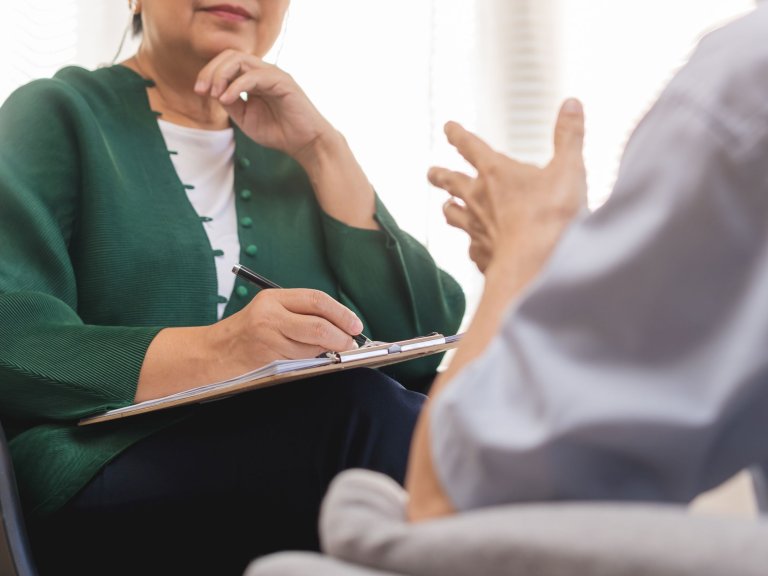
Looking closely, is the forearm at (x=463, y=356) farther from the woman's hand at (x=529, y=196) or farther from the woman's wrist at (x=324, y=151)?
the woman's wrist at (x=324, y=151)

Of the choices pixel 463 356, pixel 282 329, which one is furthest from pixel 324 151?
pixel 463 356

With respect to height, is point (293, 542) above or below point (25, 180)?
below

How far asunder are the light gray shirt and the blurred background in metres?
1.87

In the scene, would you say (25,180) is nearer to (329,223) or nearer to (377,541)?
(329,223)

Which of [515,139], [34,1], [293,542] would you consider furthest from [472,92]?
[293,542]

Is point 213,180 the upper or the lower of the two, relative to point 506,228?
lower

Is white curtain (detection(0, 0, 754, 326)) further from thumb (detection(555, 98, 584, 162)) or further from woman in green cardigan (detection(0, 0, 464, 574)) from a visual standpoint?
thumb (detection(555, 98, 584, 162))

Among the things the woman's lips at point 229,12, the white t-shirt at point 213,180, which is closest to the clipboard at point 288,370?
the white t-shirt at point 213,180

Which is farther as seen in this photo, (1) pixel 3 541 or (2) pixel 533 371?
(1) pixel 3 541

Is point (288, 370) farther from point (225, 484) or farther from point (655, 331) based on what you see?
point (655, 331)

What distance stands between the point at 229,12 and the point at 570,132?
0.95 metres

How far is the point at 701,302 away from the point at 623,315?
0.03 meters

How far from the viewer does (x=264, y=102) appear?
1.46 metres

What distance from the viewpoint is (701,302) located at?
39cm
